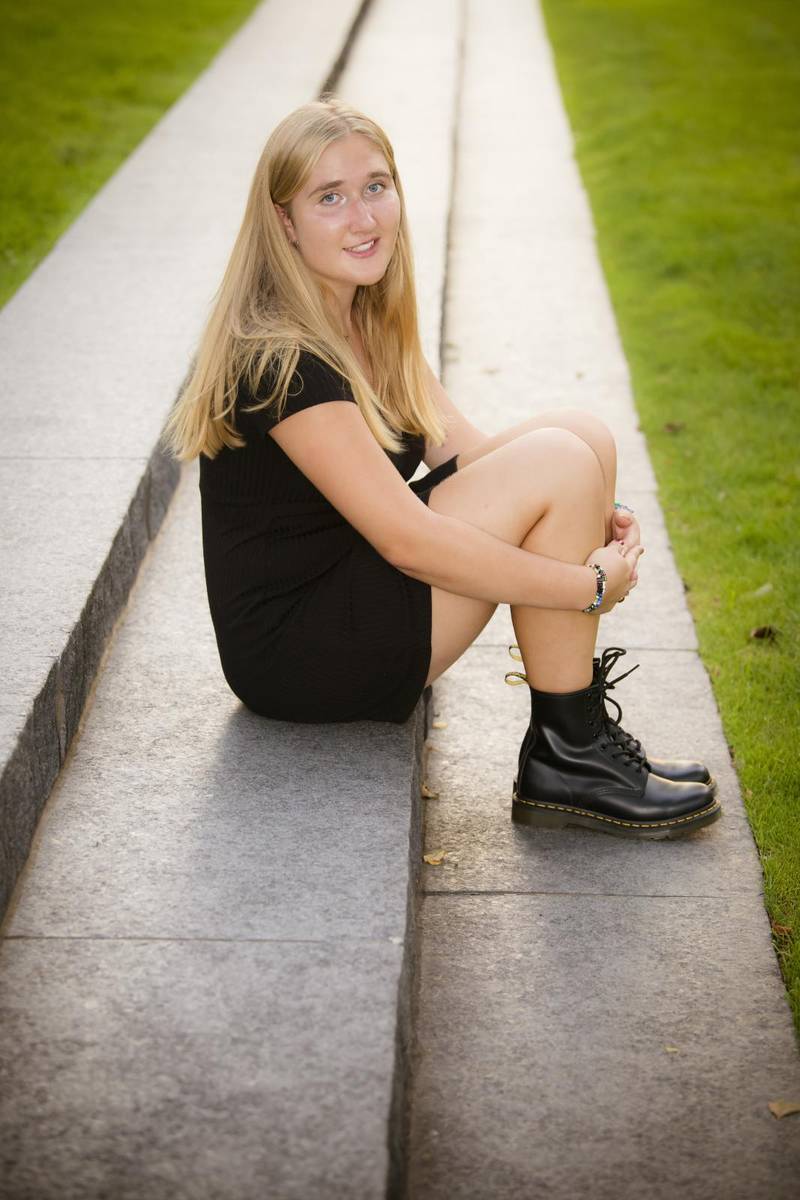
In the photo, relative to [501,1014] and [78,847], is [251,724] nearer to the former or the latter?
[78,847]

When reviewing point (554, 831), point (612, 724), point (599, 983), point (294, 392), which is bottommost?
point (554, 831)

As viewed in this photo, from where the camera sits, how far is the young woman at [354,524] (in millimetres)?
2742

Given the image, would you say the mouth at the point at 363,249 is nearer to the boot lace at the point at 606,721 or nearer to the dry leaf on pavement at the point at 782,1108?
the boot lace at the point at 606,721

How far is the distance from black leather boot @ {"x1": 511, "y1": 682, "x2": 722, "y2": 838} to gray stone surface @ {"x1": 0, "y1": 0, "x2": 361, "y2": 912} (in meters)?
1.04

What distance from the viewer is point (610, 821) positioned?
3.08m

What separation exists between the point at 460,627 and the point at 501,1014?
0.81 meters

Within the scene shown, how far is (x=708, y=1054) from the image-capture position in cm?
Answer: 251

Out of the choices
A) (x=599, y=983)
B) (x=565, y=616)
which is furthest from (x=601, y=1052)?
(x=565, y=616)

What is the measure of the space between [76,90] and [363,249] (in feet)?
25.8

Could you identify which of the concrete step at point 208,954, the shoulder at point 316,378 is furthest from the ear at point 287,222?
the concrete step at point 208,954

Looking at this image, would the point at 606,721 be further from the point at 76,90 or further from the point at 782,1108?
the point at 76,90

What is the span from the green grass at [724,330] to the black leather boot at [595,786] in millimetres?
224

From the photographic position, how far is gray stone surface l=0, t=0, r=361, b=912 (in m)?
2.83

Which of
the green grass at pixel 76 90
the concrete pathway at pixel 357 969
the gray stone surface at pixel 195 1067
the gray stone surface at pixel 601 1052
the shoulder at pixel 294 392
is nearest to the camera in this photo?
the gray stone surface at pixel 195 1067
